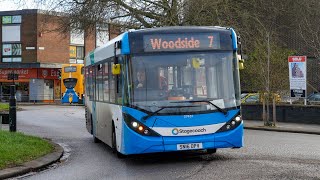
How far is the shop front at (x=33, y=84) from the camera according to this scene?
57.8 m

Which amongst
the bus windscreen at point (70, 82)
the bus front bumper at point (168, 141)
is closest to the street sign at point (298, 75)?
the bus front bumper at point (168, 141)

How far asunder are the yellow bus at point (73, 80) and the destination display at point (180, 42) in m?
39.3

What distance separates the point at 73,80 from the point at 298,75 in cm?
3101

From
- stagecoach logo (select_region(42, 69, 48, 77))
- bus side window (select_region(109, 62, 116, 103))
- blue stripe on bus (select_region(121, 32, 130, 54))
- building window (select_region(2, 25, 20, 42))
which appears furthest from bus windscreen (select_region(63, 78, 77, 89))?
blue stripe on bus (select_region(121, 32, 130, 54))

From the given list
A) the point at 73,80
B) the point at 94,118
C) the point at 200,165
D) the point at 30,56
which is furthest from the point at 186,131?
the point at 30,56

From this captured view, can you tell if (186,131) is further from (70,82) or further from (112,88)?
(70,82)

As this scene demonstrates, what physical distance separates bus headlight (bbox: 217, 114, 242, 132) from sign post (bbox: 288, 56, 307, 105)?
12.7 metres

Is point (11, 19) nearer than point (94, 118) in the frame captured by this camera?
No

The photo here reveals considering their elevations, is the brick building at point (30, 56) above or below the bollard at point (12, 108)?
above

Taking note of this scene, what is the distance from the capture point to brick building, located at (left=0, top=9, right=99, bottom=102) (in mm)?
56906

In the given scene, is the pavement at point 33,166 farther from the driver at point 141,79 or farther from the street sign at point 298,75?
the street sign at point 298,75

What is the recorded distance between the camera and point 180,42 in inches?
426

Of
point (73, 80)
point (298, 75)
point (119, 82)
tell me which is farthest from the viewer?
point (73, 80)

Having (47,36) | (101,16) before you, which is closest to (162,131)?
(101,16)
